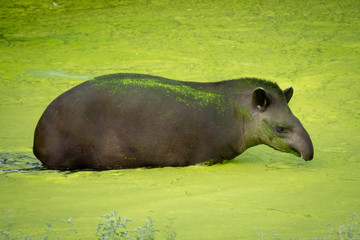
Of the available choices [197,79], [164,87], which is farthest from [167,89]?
[197,79]

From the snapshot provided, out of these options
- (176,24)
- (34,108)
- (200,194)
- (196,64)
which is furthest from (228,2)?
(200,194)

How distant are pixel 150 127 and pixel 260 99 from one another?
1.34m

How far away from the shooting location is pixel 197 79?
12.7 meters

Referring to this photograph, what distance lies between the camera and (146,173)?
7.00 m

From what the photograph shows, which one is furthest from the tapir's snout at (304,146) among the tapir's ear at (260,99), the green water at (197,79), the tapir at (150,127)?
the tapir's ear at (260,99)

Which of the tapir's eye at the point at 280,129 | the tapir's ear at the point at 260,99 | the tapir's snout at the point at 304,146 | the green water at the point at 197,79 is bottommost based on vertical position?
the green water at the point at 197,79

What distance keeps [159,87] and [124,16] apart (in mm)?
11330

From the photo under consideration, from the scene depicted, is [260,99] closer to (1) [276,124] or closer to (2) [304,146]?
(1) [276,124]

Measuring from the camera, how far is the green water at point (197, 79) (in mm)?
5465

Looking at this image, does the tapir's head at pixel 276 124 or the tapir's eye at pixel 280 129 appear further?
the tapir's eye at pixel 280 129

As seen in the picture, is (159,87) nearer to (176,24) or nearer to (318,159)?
(318,159)

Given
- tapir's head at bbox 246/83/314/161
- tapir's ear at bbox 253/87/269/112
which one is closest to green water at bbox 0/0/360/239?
tapir's head at bbox 246/83/314/161

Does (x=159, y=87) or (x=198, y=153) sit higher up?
(x=159, y=87)

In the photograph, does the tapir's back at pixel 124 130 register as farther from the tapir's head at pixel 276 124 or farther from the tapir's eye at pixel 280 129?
the tapir's eye at pixel 280 129
